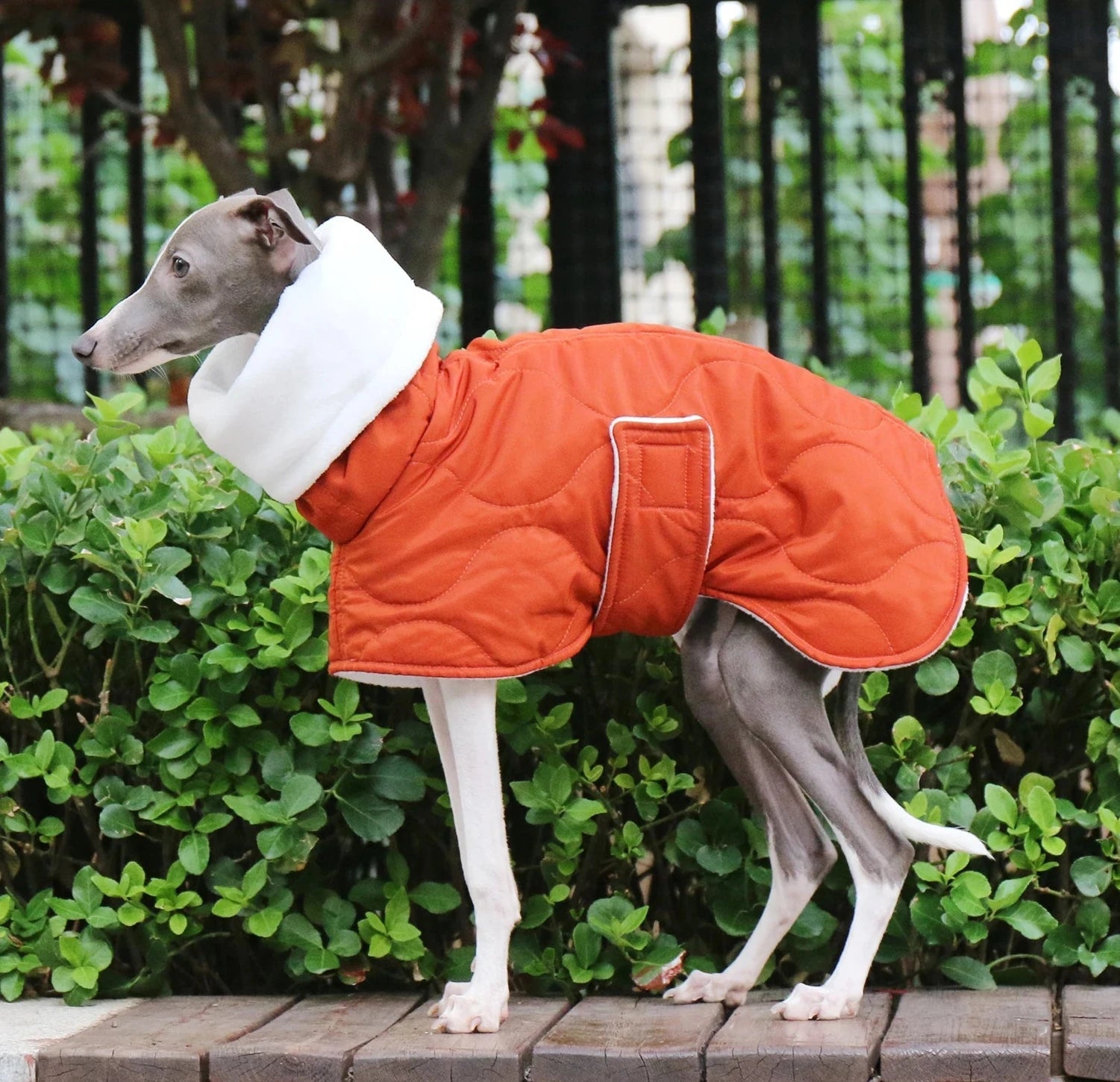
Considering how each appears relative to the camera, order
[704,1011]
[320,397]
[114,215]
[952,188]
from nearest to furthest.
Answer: [320,397], [704,1011], [952,188], [114,215]

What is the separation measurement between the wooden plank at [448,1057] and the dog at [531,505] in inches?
2.3

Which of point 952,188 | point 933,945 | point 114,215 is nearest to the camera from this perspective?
point 933,945

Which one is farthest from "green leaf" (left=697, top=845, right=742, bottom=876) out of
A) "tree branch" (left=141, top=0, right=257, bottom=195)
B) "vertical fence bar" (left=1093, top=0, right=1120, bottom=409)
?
"vertical fence bar" (left=1093, top=0, right=1120, bottom=409)

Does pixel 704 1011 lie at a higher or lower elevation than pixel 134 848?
lower

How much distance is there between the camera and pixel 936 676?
2.84 m

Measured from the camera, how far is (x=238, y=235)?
2.56 m

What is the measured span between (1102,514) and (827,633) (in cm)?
69

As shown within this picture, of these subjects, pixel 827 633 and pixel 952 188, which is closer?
pixel 827 633

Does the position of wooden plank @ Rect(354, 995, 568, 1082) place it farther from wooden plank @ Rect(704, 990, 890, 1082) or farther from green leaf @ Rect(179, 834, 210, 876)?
green leaf @ Rect(179, 834, 210, 876)

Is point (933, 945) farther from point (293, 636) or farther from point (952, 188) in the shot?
point (952, 188)

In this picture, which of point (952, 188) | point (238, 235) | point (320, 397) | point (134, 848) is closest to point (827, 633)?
point (320, 397)

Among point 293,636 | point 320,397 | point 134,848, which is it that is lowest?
point 134,848

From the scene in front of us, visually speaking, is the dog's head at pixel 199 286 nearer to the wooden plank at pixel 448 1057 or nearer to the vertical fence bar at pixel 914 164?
the wooden plank at pixel 448 1057

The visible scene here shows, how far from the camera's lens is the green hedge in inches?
112
